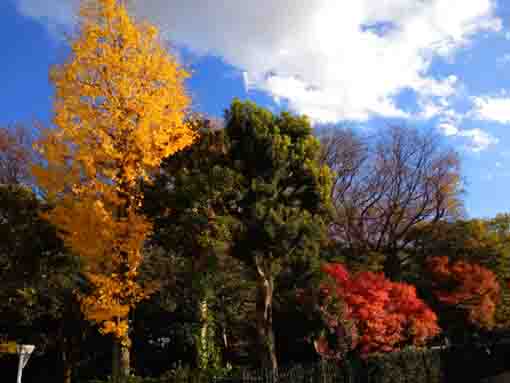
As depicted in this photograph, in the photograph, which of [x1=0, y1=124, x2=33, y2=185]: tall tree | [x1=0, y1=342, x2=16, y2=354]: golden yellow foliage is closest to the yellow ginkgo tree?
[x1=0, y1=342, x2=16, y2=354]: golden yellow foliage

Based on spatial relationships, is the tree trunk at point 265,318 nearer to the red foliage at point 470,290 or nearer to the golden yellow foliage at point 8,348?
the golden yellow foliage at point 8,348

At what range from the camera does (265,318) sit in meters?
12.4

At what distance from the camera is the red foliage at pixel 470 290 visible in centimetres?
1858

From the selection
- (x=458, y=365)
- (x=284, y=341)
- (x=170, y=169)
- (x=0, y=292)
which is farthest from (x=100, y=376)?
(x=458, y=365)

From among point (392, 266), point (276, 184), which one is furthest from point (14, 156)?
point (392, 266)

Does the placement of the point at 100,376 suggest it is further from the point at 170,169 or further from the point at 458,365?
the point at 458,365

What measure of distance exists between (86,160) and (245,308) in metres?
9.30

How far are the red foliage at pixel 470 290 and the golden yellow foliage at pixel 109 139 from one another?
15195mm

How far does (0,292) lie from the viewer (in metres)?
13.4

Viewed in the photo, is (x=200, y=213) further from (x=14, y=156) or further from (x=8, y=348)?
(x=14, y=156)

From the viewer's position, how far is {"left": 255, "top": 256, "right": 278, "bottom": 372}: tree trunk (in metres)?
11.8

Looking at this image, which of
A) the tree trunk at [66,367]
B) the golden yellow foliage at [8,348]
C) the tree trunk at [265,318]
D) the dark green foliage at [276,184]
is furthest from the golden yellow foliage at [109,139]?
the tree trunk at [66,367]

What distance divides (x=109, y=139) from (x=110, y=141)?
0.15 ft

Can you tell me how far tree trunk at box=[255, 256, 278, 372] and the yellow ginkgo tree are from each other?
4593 mm
